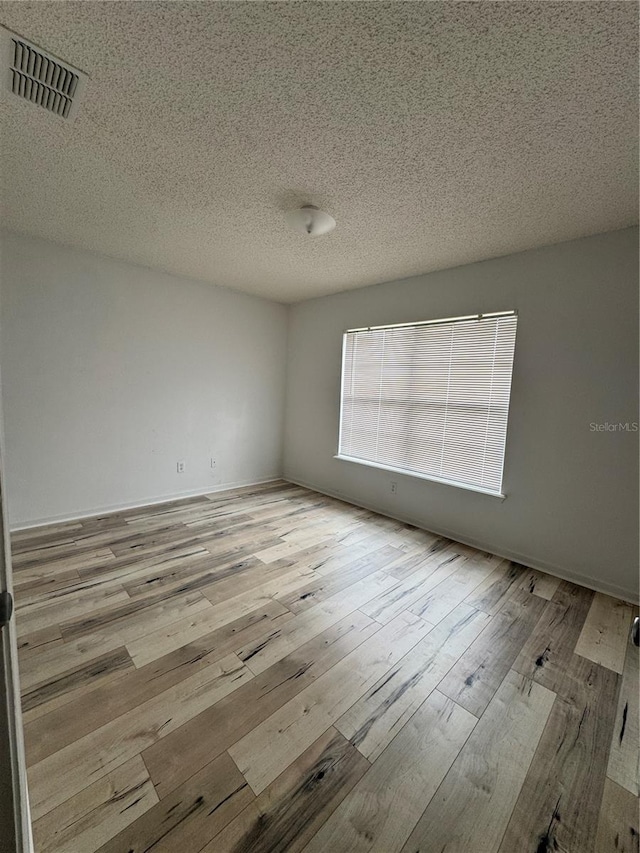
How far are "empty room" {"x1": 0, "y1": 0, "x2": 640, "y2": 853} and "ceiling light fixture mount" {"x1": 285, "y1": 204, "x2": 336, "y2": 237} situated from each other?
2 cm

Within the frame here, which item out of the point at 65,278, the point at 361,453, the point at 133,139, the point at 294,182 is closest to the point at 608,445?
the point at 361,453

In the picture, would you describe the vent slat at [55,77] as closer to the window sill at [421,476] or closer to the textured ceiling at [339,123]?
Result: the textured ceiling at [339,123]

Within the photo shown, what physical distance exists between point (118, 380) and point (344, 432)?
259 centimetres

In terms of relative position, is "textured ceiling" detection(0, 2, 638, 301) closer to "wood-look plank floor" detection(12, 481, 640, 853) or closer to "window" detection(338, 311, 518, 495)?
"window" detection(338, 311, 518, 495)


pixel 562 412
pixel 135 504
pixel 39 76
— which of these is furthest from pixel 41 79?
pixel 562 412

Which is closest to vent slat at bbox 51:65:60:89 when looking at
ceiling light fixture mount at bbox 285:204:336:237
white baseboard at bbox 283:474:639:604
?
ceiling light fixture mount at bbox 285:204:336:237

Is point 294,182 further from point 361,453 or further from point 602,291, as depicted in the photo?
point 361,453

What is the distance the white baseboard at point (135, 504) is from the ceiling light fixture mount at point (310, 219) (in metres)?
3.15

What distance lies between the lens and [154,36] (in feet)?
3.88

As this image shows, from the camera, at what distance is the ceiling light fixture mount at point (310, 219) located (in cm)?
219

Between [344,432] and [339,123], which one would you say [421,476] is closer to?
[344,432]

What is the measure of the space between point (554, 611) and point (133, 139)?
12.0 feet

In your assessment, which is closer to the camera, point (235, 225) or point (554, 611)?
point (554, 611)

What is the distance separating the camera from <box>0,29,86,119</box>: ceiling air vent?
124 centimetres
